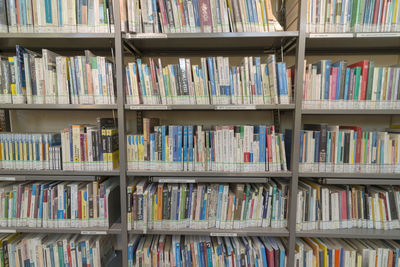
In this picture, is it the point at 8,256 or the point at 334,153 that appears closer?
the point at 334,153

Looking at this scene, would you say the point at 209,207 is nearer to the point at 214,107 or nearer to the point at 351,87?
the point at 214,107

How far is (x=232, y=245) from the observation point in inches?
51.6

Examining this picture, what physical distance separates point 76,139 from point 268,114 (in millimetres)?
1471

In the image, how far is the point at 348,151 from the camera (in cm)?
117

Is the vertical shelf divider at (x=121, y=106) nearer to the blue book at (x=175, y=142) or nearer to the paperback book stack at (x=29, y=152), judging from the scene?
the blue book at (x=175, y=142)

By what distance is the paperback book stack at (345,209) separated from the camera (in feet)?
3.97

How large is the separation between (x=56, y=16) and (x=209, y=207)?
1.60 m

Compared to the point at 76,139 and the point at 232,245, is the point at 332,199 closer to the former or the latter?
the point at 232,245

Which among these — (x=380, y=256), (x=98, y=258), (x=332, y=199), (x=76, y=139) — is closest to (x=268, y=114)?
(x=332, y=199)

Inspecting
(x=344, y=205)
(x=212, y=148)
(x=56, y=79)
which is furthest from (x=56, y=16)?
(x=344, y=205)

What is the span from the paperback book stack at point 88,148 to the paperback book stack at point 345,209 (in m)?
1.32

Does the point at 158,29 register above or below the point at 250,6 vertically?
below

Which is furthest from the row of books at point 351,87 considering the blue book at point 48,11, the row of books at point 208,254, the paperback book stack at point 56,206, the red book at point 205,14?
the blue book at point 48,11

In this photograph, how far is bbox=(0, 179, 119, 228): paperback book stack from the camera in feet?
4.04
